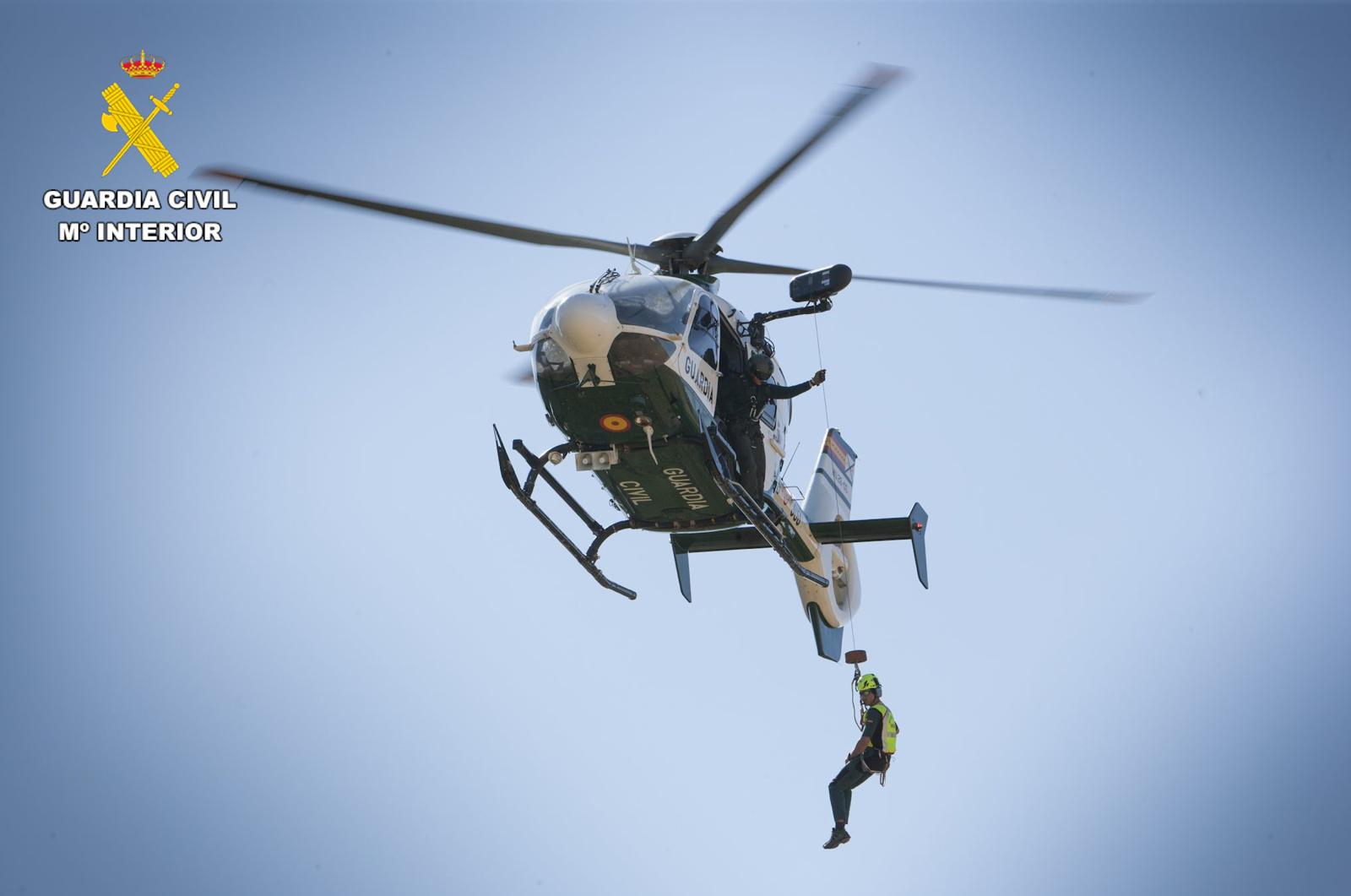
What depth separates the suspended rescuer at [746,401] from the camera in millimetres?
17266

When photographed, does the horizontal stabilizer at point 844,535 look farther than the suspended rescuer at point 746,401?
Yes

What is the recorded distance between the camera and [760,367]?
17.2 metres

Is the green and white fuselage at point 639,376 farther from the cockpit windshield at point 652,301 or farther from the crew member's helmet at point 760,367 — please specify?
the crew member's helmet at point 760,367

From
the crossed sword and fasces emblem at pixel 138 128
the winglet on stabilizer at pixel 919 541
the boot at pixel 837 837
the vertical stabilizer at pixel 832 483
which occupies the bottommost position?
the boot at pixel 837 837

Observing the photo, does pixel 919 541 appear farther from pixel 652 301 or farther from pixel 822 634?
pixel 652 301

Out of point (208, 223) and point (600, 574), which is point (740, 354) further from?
point (208, 223)

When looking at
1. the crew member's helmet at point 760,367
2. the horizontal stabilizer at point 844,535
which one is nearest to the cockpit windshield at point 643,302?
the crew member's helmet at point 760,367

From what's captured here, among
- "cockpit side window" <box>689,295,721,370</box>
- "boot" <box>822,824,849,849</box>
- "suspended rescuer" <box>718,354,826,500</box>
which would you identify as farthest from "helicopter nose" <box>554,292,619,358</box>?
"boot" <box>822,824,849,849</box>

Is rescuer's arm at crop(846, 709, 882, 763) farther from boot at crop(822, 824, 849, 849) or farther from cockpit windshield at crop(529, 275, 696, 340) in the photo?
cockpit windshield at crop(529, 275, 696, 340)

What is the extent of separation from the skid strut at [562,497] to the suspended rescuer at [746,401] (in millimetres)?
1422

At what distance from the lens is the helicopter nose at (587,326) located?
51.6 ft

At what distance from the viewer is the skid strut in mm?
17281

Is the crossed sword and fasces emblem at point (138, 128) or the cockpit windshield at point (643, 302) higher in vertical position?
the crossed sword and fasces emblem at point (138, 128)

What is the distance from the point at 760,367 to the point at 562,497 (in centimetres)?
239
